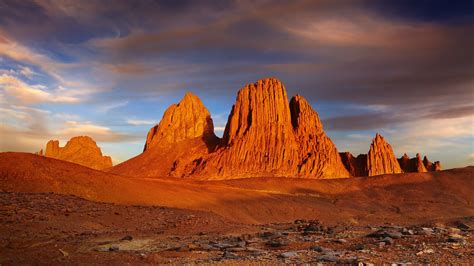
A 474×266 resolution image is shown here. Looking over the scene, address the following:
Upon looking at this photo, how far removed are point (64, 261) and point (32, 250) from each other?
4128 millimetres

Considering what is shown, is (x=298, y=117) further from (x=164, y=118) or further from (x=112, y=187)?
(x=112, y=187)

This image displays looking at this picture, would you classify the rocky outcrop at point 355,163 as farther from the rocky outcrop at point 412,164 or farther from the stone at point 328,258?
the stone at point 328,258

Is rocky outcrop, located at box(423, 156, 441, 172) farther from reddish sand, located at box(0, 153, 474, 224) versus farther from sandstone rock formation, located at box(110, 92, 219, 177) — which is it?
sandstone rock formation, located at box(110, 92, 219, 177)

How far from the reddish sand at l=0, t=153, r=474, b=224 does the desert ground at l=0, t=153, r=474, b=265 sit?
188mm

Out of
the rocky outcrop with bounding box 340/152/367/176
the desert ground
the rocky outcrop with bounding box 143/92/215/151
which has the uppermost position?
the rocky outcrop with bounding box 143/92/215/151

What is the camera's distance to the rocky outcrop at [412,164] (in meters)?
146

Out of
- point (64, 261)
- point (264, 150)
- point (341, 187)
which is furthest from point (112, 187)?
point (264, 150)

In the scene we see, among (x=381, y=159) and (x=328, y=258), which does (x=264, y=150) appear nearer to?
(x=381, y=159)

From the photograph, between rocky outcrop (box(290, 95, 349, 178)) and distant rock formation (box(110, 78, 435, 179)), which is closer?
distant rock formation (box(110, 78, 435, 179))

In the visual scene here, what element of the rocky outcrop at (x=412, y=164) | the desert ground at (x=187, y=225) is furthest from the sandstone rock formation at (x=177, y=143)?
the desert ground at (x=187, y=225)

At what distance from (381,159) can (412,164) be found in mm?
19259

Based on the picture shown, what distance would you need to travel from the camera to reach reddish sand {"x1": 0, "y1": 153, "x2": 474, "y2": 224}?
39062 mm

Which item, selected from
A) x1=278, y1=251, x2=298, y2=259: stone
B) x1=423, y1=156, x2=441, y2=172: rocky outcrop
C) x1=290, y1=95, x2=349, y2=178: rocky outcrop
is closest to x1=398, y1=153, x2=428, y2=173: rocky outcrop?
x1=423, y1=156, x2=441, y2=172: rocky outcrop

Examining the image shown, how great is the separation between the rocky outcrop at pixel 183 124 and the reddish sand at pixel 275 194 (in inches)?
3169
